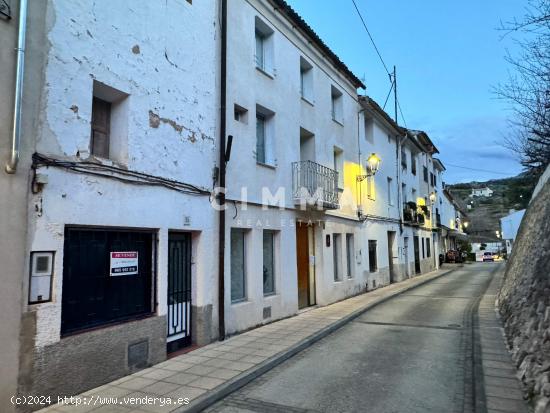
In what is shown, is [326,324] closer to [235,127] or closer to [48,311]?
[235,127]

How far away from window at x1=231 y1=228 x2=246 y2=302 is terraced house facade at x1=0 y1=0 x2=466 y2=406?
4 centimetres

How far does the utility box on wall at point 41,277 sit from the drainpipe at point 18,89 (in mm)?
1025

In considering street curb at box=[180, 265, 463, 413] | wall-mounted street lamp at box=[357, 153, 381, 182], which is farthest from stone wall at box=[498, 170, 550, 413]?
wall-mounted street lamp at box=[357, 153, 381, 182]

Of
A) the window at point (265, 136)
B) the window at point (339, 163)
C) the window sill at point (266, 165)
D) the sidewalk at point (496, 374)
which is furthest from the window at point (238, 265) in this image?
the window at point (339, 163)

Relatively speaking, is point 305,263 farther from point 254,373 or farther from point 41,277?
point 41,277

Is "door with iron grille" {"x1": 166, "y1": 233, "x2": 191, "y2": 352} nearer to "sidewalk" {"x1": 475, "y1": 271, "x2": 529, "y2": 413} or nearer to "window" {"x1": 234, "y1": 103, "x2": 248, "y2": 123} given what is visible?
"window" {"x1": 234, "y1": 103, "x2": 248, "y2": 123}

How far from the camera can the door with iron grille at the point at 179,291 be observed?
22.7ft

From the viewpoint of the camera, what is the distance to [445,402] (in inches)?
194

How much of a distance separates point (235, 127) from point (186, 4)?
2566 millimetres

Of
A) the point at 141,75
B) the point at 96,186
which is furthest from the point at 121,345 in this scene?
the point at 141,75

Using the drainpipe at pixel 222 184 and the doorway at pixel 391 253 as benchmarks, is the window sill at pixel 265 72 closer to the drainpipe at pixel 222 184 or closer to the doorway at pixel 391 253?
the drainpipe at pixel 222 184

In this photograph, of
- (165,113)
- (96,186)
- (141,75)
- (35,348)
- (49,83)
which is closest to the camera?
(35,348)

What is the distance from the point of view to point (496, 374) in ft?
18.4

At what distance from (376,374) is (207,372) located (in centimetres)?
255
